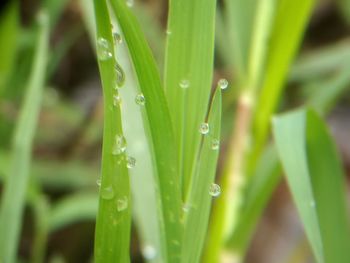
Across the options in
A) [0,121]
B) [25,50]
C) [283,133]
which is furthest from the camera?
[25,50]

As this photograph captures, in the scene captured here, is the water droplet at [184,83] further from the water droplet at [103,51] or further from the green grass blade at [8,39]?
the green grass blade at [8,39]

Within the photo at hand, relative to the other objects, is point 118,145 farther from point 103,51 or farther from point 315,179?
point 315,179

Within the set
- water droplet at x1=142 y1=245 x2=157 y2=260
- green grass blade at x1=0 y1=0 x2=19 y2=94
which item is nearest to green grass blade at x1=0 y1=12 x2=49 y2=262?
water droplet at x1=142 y1=245 x2=157 y2=260

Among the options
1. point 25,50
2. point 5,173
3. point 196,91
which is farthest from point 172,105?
point 25,50

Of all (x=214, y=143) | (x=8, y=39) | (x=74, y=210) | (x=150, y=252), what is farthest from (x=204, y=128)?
(x=8, y=39)

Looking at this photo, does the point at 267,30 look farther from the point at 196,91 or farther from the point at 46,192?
the point at 46,192

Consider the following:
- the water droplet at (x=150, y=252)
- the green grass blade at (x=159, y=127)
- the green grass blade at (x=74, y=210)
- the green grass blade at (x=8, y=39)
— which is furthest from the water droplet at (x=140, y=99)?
the green grass blade at (x=8, y=39)
